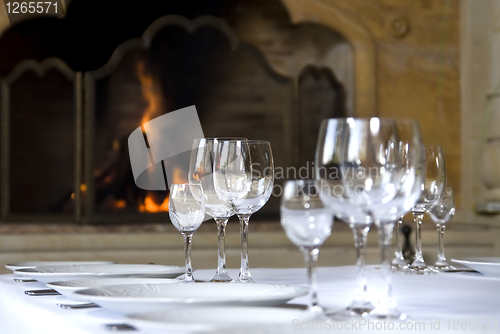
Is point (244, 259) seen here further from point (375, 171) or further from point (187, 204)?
point (375, 171)

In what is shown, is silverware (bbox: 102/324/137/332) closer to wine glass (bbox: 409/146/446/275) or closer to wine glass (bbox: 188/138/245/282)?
wine glass (bbox: 188/138/245/282)

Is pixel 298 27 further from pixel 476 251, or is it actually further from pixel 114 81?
pixel 476 251

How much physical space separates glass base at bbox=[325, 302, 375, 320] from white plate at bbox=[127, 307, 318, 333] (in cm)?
7

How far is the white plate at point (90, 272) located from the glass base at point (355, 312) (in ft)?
1.05

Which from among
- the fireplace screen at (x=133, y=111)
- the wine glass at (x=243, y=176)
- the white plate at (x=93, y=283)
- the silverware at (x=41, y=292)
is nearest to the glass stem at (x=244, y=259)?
the wine glass at (x=243, y=176)

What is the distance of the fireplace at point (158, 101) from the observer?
2910 mm

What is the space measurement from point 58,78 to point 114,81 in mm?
254

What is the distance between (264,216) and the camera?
3.07m

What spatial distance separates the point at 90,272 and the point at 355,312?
17.8 inches

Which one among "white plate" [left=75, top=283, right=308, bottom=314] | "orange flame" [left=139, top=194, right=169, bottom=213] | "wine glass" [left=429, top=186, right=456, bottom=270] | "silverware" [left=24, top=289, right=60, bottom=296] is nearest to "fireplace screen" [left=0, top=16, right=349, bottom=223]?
"orange flame" [left=139, top=194, right=169, bottom=213]

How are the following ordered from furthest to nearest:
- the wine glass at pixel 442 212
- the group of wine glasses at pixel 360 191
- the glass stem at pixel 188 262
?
1. the wine glass at pixel 442 212
2. the glass stem at pixel 188 262
3. the group of wine glasses at pixel 360 191

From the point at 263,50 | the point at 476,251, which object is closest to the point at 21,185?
the point at 263,50

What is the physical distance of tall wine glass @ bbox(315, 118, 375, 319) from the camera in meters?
0.66
